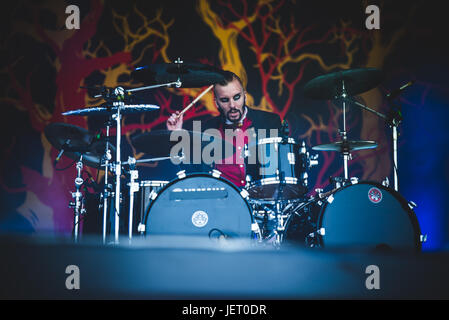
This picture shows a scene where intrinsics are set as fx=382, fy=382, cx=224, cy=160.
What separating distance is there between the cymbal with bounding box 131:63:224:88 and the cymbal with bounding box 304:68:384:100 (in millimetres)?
763

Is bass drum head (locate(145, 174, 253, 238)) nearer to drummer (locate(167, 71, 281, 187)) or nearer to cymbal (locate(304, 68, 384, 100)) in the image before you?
cymbal (locate(304, 68, 384, 100))

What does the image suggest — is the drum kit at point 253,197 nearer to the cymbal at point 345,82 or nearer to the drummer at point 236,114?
the cymbal at point 345,82

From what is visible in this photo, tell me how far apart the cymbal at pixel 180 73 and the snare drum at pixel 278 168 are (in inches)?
24.6

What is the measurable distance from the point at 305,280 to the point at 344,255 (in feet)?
0.46

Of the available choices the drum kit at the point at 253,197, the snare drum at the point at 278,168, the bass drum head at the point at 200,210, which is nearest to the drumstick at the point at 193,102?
the drum kit at the point at 253,197

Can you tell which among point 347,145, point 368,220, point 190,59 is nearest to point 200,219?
point 368,220

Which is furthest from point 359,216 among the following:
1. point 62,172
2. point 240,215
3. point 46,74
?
point 46,74

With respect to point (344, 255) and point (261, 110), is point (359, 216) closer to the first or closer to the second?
point (344, 255)

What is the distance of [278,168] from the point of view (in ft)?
8.36

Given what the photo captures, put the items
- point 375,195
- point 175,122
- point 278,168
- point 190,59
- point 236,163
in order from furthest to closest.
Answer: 1. point 190,59
2. point 175,122
3. point 236,163
4. point 278,168
5. point 375,195

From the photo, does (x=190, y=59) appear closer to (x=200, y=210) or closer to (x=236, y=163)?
(x=236, y=163)

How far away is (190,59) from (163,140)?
1.61 metres

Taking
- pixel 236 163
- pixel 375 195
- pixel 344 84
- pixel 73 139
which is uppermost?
pixel 344 84

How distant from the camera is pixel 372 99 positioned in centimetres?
393
